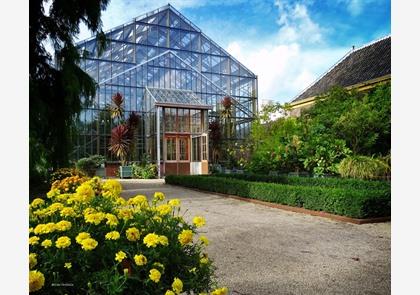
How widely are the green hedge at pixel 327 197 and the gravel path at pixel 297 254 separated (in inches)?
9.9

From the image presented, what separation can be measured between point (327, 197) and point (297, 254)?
221 centimetres

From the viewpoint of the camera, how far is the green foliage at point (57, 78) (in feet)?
16.1

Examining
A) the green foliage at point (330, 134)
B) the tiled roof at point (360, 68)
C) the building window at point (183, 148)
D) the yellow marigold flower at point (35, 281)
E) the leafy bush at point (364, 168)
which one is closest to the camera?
the yellow marigold flower at point (35, 281)

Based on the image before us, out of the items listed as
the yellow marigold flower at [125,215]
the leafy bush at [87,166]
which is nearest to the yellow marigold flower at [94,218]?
the yellow marigold flower at [125,215]

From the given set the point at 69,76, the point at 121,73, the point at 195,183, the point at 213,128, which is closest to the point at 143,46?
the point at 121,73

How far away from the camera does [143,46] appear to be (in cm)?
1728

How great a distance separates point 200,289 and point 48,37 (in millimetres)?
4901

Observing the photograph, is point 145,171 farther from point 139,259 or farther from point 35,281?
point 35,281

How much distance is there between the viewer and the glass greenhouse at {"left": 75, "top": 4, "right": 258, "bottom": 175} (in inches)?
613

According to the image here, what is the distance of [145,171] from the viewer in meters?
14.9

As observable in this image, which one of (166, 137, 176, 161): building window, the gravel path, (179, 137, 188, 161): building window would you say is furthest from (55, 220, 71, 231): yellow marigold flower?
(179, 137, 188, 161): building window

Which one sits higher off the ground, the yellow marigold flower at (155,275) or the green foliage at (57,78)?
the green foliage at (57,78)

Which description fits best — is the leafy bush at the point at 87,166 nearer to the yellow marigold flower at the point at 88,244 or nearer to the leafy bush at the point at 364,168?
the leafy bush at the point at 364,168
